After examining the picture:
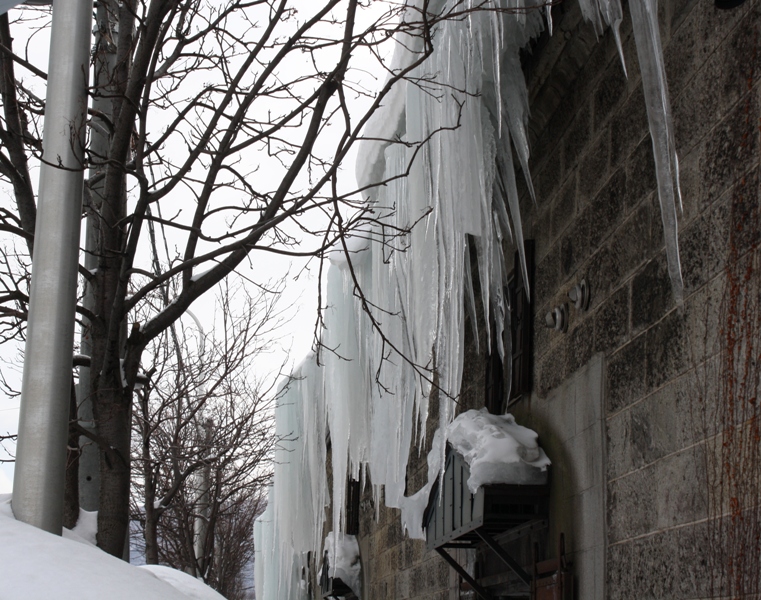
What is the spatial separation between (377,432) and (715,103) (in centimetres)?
480

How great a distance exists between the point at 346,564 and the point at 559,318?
837 centimetres

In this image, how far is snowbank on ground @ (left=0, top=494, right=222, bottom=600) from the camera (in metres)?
1.74

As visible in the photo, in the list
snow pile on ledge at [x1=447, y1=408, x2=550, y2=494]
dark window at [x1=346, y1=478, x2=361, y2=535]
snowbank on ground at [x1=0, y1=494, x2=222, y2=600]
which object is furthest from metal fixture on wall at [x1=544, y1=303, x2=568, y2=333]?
dark window at [x1=346, y1=478, x2=361, y2=535]

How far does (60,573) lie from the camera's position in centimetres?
182

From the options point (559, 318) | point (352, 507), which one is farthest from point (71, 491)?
point (352, 507)

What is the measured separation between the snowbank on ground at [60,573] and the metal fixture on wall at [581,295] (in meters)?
3.11

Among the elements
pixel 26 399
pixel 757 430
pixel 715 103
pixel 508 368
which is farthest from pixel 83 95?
pixel 508 368

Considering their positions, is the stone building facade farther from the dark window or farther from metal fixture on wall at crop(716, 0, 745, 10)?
the dark window

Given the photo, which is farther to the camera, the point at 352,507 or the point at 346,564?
the point at 352,507

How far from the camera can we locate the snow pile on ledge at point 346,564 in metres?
12.3

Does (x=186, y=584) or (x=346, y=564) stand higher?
(x=346, y=564)

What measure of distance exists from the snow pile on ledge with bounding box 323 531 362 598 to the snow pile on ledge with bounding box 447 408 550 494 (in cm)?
697

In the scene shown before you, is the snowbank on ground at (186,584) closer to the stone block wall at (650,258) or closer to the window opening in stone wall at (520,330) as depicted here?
the stone block wall at (650,258)

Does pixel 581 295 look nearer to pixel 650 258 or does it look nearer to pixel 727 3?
pixel 650 258
